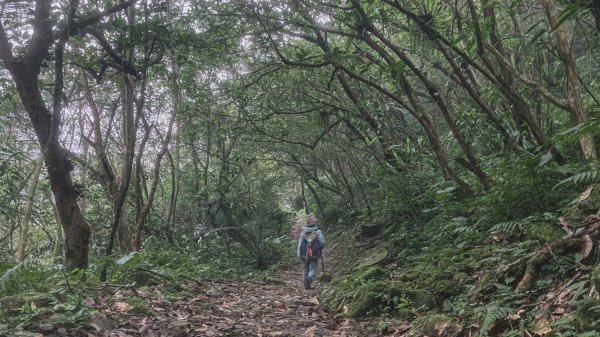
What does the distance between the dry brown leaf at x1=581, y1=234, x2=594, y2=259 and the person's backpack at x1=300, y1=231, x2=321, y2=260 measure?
667 centimetres

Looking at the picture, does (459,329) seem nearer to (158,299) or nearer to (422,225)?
(158,299)

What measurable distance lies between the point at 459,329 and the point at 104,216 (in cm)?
1359

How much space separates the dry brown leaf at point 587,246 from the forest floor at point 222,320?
185 centimetres

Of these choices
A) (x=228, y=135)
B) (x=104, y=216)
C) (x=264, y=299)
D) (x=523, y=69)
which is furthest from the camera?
(x=228, y=135)

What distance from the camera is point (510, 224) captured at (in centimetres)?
551

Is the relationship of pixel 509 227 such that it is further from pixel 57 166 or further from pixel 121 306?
pixel 57 166

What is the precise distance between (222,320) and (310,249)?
4.80m

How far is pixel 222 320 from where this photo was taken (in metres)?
5.17

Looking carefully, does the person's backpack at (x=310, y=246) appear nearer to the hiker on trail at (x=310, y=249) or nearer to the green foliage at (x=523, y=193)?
the hiker on trail at (x=310, y=249)

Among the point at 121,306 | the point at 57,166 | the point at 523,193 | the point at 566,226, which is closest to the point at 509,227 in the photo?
the point at 523,193

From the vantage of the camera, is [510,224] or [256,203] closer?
[510,224]

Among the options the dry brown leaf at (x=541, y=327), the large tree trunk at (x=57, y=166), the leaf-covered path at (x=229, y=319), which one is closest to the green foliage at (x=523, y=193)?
the leaf-covered path at (x=229, y=319)

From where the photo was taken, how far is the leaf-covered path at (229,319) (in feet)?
14.2

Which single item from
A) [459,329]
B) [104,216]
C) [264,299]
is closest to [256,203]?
[104,216]
